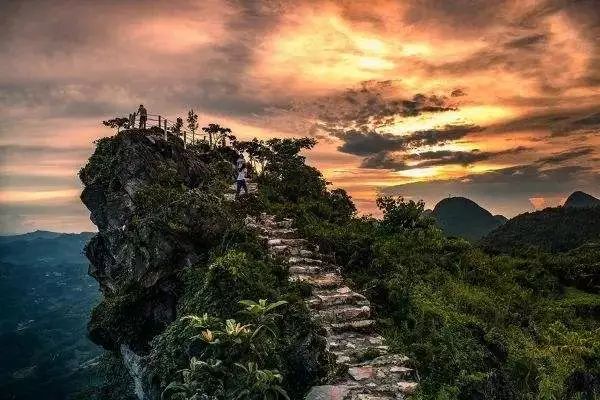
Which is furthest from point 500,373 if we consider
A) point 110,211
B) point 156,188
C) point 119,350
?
point 119,350

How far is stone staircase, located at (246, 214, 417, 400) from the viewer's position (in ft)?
30.8

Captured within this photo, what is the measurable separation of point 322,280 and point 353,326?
2845 mm

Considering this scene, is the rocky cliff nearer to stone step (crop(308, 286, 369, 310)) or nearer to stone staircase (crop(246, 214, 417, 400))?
stone staircase (crop(246, 214, 417, 400))

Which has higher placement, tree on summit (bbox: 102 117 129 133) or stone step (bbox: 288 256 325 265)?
tree on summit (bbox: 102 117 129 133)

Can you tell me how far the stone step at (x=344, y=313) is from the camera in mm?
12391

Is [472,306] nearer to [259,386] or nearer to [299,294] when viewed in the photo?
[299,294]

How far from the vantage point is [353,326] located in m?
12.1

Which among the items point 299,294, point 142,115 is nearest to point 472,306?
point 299,294

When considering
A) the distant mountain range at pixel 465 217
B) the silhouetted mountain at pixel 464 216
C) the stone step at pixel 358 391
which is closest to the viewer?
the stone step at pixel 358 391

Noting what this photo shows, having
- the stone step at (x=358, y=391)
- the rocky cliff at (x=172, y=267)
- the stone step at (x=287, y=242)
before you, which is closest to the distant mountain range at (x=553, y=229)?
A: the stone step at (x=287, y=242)

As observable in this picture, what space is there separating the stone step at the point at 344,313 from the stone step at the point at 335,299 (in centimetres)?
24

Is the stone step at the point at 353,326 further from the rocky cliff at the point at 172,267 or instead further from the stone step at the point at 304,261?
the stone step at the point at 304,261

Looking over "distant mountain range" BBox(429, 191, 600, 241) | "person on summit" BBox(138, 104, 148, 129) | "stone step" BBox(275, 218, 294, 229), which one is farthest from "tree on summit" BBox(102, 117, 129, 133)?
"distant mountain range" BBox(429, 191, 600, 241)

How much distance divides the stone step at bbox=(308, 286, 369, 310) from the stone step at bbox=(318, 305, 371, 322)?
24cm
